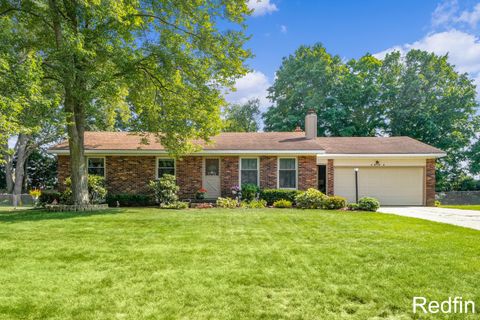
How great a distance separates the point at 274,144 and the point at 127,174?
24.8 ft

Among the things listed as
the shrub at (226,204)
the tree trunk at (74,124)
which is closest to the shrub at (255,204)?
the shrub at (226,204)

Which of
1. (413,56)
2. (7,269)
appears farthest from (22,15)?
(413,56)

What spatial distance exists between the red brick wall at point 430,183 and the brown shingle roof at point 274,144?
825 mm

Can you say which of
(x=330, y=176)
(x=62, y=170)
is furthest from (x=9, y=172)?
(x=330, y=176)

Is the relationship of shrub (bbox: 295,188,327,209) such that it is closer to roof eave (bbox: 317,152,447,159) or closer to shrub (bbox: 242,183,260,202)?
shrub (bbox: 242,183,260,202)

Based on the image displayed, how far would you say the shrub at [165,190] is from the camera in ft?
46.6

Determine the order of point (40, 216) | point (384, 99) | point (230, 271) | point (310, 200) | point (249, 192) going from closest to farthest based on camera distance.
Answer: point (230, 271), point (40, 216), point (310, 200), point (249, 192), point (384, 99)

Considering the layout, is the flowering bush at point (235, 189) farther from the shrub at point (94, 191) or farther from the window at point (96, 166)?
the window at point (96, 166)

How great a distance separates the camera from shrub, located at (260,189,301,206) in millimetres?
14656

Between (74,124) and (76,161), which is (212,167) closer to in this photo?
(76,161)

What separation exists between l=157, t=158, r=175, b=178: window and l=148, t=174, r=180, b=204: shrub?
1535mm

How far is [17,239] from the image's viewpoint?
260 inches

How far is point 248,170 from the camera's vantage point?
16000 mm

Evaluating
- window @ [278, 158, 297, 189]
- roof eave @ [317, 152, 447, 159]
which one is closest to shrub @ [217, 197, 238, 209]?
window @ [278, 158, 297, 189]
